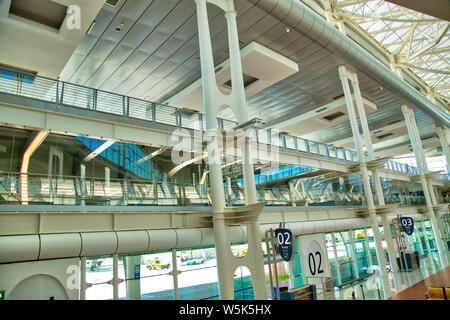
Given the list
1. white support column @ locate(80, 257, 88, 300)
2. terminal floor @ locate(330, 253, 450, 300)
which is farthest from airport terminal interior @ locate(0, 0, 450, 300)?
terminal floor @ locate(330, 253, 450, 300)

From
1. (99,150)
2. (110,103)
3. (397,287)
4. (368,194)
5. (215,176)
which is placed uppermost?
(110,103)

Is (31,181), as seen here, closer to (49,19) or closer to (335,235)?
(49,19)

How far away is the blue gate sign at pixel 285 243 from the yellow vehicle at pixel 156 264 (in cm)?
397

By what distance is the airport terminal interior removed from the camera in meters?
8.59

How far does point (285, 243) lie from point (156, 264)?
177 inches

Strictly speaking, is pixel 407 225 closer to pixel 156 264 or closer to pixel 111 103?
pixel 156 264

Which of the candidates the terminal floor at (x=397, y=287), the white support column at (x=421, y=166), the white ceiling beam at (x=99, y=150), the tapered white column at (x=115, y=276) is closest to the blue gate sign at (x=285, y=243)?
the terminal floor at (x=397, y=287)

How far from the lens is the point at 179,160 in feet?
43.7

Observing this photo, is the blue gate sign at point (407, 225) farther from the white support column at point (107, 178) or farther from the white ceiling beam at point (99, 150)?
the white ceiling beam at point (99, 150)

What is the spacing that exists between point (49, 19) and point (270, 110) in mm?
16106

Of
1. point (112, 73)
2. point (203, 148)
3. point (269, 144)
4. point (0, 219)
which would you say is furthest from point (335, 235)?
point (0, 219)

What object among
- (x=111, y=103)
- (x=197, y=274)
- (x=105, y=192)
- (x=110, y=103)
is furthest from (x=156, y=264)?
(x=110, y=103)

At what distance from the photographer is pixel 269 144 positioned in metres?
14.7

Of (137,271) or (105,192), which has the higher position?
(105,192)
